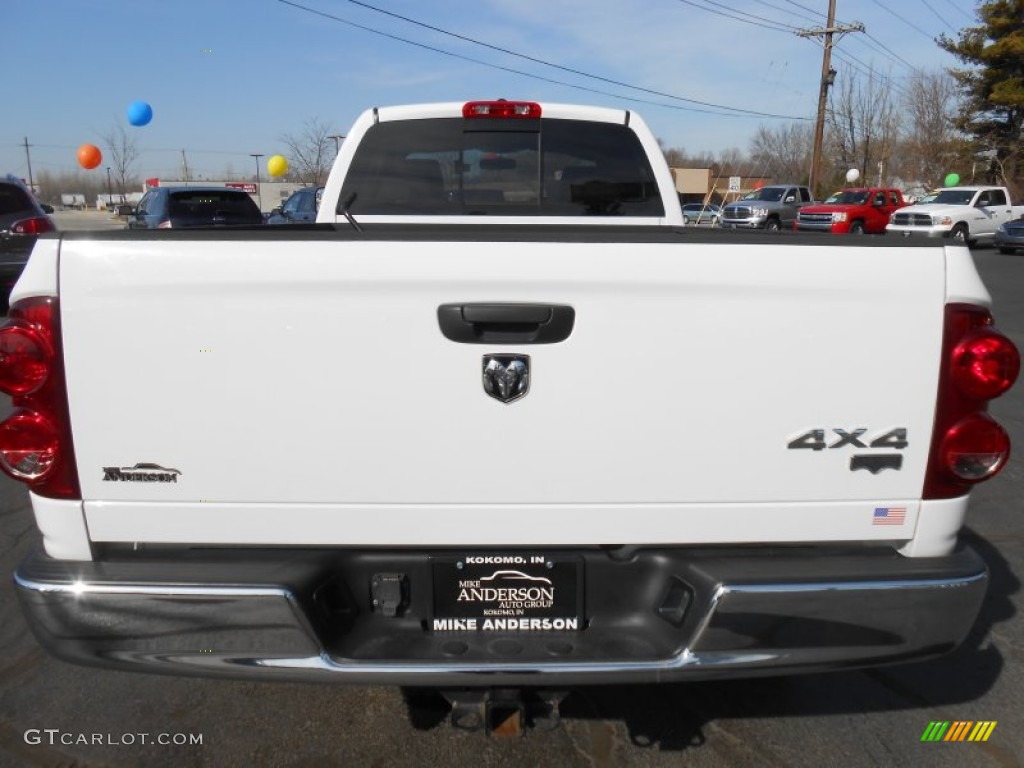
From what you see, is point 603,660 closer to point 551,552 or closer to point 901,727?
point 551,552

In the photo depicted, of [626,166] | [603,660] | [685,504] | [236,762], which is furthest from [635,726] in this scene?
[626,166]

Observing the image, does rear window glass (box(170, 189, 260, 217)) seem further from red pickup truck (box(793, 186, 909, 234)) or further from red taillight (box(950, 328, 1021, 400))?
red pickup truck (box(793, 186, 909, 234))

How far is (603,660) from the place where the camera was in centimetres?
190

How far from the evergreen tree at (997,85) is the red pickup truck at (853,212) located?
15.5m

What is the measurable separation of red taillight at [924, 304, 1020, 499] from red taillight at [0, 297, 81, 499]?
6.77ft

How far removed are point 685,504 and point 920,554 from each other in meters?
0.62

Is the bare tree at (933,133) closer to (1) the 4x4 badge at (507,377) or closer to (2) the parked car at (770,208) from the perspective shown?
(2) the parked car at (770,208)

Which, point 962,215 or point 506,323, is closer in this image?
point 506,323

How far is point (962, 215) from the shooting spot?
25.5m

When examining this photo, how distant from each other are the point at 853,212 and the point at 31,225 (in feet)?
81.1

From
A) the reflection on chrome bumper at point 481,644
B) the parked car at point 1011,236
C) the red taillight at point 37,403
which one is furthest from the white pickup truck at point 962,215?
the red taillight at point 37,403

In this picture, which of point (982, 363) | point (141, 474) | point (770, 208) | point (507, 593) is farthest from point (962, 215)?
point (141, 474)

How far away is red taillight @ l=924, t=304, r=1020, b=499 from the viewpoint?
1868 mm

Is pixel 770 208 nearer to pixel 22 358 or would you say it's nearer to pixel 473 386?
pixel 473 386
